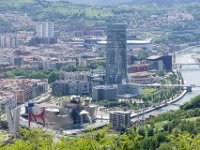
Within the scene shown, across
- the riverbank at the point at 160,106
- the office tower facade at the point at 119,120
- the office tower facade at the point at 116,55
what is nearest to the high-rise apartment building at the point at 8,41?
the office tower facade at the point at 116,55

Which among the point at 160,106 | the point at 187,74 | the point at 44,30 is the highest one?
the point at 44,30

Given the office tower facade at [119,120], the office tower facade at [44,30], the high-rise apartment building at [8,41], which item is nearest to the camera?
the office tower facade at [119,120]

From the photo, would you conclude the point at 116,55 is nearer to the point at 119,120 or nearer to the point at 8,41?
the point at 119,120

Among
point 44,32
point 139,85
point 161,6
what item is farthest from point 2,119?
point 161,6

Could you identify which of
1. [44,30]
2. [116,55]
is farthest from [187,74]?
[44,30]

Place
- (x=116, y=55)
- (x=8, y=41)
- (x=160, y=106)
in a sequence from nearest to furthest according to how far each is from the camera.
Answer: (x=160, y=106)
(x=116, y=55)
(x=8, y=41)

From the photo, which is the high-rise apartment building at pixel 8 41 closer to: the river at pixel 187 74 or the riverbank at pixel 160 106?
the river at pixel 187 74
